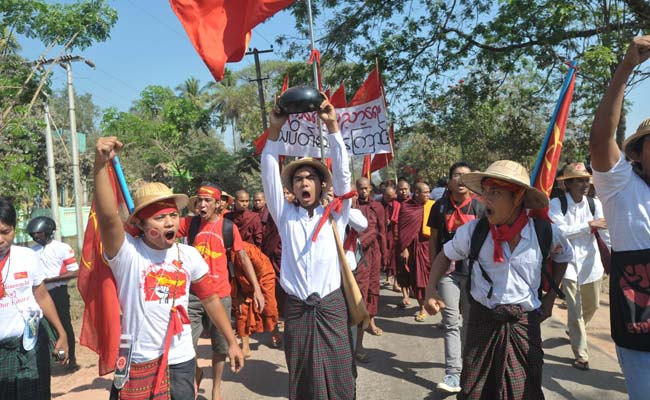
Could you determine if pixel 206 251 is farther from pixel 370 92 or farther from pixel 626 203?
pixel 370 92

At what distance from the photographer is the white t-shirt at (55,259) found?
5125 mm

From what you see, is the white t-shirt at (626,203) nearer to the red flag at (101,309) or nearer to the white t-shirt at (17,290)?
the red flag at (101,309)

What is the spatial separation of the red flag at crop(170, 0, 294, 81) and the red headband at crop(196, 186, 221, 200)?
113 centimetres

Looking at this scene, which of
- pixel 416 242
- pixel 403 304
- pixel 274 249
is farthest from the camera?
pixel 403 304

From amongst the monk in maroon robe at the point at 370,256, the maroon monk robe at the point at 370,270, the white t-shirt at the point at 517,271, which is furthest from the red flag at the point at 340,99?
the white t-shirt at the point at 517,271

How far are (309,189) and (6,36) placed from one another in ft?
25.8

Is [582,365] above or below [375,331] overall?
below

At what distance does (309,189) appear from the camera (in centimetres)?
324

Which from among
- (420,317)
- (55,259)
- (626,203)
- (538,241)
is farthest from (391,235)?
(626,203)

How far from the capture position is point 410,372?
197 inches

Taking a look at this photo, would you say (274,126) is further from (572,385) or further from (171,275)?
(572,385)

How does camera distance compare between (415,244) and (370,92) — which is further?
(415,244)

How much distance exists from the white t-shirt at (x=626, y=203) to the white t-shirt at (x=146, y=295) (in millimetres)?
2222

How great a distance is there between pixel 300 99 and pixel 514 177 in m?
1.29
